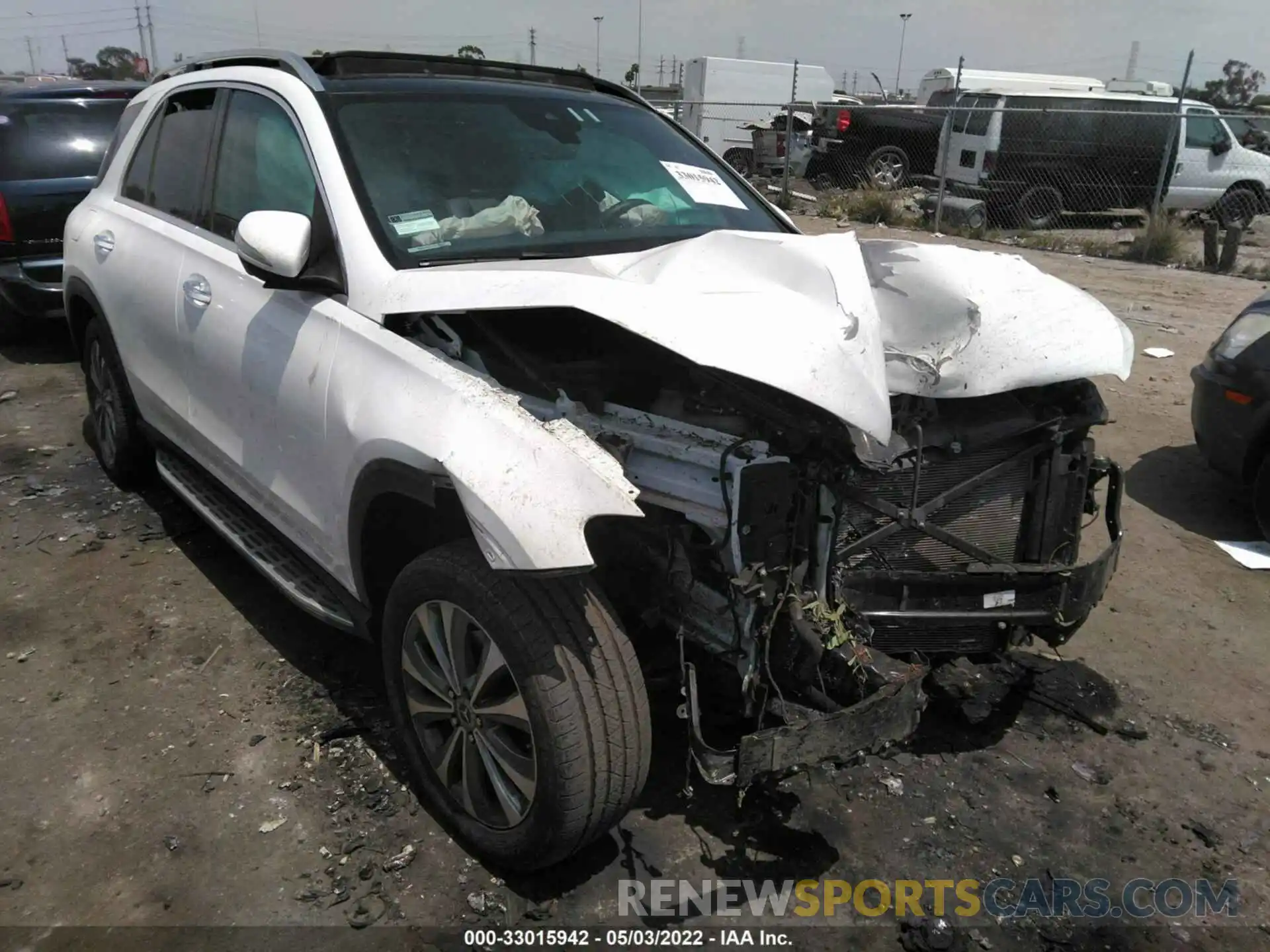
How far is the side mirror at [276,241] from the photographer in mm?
2607

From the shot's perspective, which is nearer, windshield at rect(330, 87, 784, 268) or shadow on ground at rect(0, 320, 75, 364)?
windshield at rect(330, 87, 784, 268)

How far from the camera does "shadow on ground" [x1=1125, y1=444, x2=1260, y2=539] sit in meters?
4.61

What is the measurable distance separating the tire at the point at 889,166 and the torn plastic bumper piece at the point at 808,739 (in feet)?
52.6

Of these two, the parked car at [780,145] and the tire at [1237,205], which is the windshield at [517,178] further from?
the parked car at [780,145]

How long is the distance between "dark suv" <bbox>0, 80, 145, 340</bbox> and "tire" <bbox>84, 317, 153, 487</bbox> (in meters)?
2.41

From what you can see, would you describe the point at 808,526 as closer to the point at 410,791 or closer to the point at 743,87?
the point at 410,791

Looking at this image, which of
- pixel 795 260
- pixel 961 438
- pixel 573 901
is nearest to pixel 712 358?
pixel 795 260

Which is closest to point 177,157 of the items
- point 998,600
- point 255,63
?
point 255,63

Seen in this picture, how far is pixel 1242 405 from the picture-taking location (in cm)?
429

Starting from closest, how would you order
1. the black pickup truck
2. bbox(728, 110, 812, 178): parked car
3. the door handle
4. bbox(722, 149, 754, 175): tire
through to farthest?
the door handle → the black pickup truck → bbox(728, 110, 812, 178): parked car → bbox(722, 149, 754, 175): tire

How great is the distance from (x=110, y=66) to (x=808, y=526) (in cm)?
6478

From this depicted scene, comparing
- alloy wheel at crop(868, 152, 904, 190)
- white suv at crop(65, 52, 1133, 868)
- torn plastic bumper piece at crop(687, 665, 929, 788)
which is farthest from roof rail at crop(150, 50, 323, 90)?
alloy wheel at crop(868, 152, 904, 190)

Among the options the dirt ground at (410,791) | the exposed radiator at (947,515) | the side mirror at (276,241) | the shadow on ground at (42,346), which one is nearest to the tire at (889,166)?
the shadow on ground at (42,346)

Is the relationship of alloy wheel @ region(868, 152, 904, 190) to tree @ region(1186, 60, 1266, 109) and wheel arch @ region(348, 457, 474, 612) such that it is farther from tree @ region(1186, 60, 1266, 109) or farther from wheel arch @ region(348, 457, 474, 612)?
tree @ region(1186, 60, 1266, 109)
